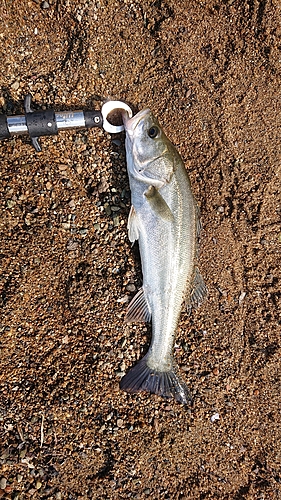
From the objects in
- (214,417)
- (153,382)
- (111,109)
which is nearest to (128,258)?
(153,382)

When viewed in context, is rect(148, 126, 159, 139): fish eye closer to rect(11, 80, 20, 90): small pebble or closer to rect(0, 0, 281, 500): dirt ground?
rect(0, 0, 281, 500): dirt ground

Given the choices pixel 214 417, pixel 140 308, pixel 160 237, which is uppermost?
pixel 160 237

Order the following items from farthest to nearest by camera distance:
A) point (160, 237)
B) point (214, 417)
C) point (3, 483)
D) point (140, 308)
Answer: point (214, 417), point (140, 308), point (160, 237), point (3, 483)

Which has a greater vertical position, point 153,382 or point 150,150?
point 150,150

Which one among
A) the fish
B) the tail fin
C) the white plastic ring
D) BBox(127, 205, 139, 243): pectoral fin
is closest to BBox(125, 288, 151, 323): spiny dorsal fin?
the fish

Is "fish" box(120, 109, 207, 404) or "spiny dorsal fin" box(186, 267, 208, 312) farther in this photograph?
"spiny dorsal fin" box(186, 267, 208, 312)

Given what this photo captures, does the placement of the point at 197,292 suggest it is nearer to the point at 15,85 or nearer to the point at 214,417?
the point at 214,417
